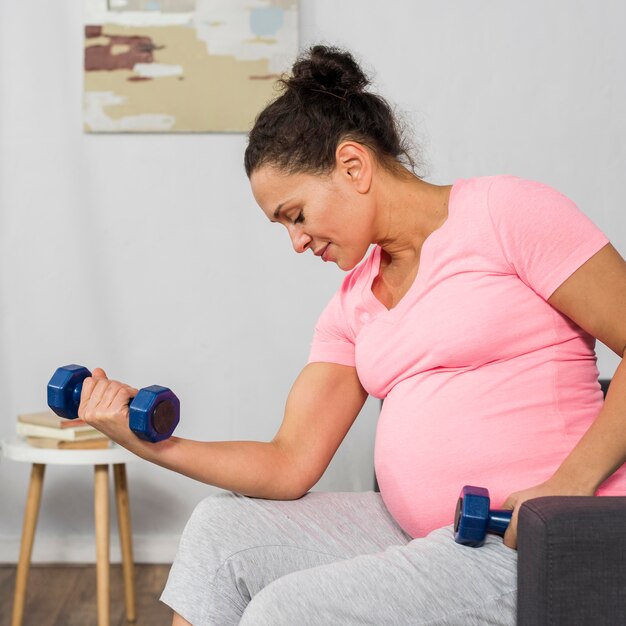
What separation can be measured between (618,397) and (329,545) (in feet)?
1.36

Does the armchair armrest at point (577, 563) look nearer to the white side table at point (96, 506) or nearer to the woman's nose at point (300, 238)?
the woman's nose at point (300, 238)

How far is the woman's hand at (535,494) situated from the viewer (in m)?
1.01

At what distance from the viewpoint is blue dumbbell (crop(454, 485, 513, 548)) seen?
98 centimetres

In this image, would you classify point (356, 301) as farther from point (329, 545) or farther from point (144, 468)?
point (144, 468)

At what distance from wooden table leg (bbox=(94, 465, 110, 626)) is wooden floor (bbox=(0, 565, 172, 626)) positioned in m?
0.14

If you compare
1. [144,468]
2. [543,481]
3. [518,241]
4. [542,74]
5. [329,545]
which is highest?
[542,74]

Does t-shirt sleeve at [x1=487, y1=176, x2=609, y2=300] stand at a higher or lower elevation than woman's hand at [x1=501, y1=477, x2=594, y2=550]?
higher

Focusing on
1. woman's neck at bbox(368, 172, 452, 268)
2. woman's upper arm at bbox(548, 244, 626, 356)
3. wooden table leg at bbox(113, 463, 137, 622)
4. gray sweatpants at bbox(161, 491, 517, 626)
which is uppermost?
woman's neck at bbox(368, 172, 452, 268)

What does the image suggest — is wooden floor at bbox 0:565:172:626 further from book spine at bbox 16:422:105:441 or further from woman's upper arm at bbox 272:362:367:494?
woman's upper arm at bbox 272:362:367:494

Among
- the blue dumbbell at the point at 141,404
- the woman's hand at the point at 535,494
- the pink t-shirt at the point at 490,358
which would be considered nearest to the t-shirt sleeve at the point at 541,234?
the pink t-shirt at the point at 490,358

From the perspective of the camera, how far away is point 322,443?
4.40 ft

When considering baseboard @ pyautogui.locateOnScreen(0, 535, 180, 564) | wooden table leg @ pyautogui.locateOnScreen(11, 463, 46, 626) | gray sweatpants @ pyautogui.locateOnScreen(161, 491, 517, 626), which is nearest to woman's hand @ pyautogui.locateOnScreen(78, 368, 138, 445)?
gray sweatpants @ pyautogui.locateOnScreen(161, 491, 517, 626)

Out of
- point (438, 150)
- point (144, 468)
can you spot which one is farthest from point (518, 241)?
point (144, 468)

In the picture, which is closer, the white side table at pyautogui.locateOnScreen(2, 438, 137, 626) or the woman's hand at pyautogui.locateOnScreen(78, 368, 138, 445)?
the woman's hand at pyautogui.locateOnScreen(78, 368, 138, 445)
